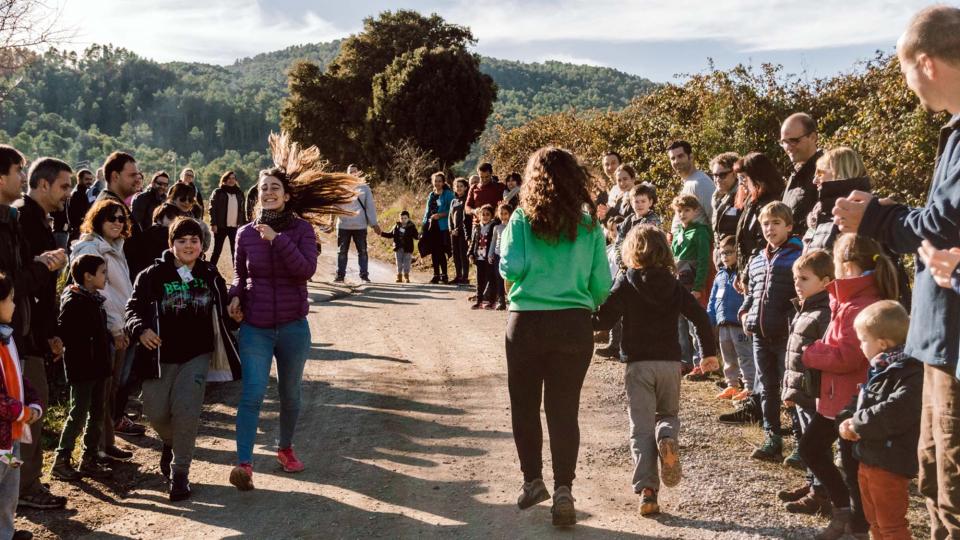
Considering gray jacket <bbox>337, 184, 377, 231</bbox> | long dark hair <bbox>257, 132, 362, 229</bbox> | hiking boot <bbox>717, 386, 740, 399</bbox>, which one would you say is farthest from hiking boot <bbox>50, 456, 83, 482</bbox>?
gray jacket <bbox>337, 184, 377, 231</bbox>

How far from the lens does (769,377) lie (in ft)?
21.3

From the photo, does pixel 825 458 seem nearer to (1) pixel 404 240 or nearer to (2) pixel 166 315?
(2) pixel 166 315

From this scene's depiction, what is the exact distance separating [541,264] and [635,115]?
16.6m

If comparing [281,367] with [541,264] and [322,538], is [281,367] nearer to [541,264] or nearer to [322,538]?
[322,538]

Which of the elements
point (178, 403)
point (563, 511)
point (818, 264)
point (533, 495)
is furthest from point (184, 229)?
point (818, 264)

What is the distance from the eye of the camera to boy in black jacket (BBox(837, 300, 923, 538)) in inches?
165

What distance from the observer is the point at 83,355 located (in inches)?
249

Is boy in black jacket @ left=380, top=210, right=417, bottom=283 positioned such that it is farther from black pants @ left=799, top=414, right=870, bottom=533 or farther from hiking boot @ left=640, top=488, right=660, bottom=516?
black pants @ left=799, top=414, right=870, bottom=533


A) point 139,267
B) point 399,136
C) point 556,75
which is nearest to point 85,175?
point 139,267

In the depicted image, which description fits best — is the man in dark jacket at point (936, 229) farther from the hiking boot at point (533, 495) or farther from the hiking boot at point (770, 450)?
the hiking boot at point (770, 450)

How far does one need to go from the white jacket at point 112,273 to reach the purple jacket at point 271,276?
1.10 meters

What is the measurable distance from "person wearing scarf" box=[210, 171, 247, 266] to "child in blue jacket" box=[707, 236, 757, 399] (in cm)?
998

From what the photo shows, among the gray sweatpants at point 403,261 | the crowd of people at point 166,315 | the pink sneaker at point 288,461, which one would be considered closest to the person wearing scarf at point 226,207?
the gray sweatpants at point 403,261

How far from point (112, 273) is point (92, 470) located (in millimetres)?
1484
